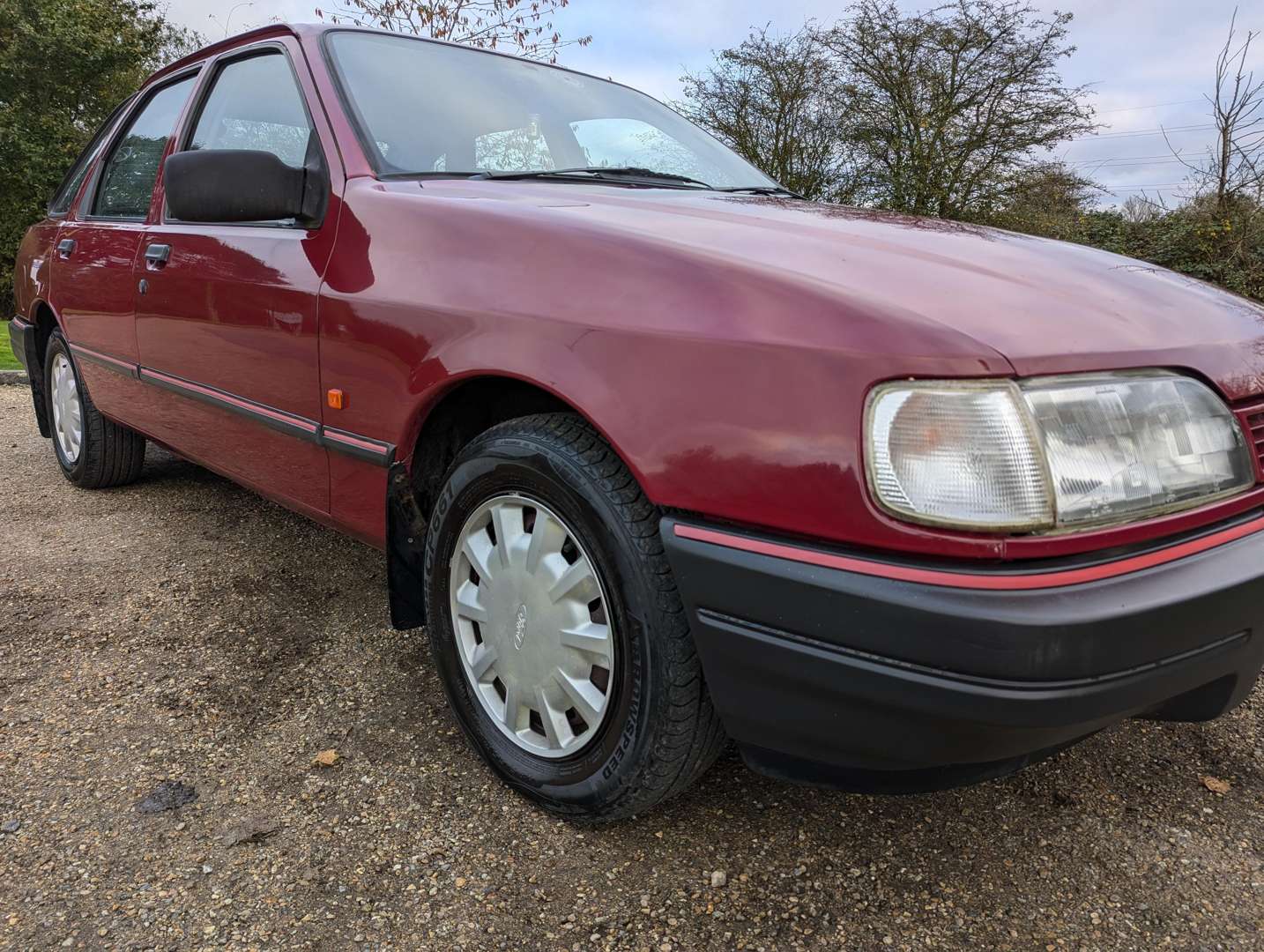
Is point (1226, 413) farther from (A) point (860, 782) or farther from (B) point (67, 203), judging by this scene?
(B) point (67, 203)

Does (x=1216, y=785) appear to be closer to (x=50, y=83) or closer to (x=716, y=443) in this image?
(x=716, y=443)

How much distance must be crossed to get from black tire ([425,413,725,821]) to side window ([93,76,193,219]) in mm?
2296

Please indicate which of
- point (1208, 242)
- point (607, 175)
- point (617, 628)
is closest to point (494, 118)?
point (607, 175)

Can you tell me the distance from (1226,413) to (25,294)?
4987 mm

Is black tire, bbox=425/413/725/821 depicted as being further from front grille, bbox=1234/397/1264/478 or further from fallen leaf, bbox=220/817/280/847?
front grille, bbox=1234/397/1264/478

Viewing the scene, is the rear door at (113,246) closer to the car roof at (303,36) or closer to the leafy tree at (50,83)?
the car roof at (303,36)

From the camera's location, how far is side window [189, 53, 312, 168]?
240cm

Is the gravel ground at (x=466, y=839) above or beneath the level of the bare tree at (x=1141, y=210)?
beneath

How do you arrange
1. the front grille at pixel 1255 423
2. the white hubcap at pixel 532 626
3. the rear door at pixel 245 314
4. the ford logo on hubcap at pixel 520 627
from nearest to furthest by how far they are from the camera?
the front grille at pixel 1255 423
the white hubcap at pixel 532 626
the ford logo on hubcap at pixel 520 627
the rear door at pixel 245 314

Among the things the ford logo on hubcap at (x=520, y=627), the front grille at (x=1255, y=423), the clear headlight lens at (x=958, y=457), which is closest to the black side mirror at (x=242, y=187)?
the ford logo on hubcap at (x=520, y=627)

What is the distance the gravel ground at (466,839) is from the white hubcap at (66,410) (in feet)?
5.98

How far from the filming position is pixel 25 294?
4.35 metres

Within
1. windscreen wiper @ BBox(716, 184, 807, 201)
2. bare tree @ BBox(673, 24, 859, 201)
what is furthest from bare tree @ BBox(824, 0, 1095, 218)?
windscreen wiper @ BBox(716, 184, 807, 201)

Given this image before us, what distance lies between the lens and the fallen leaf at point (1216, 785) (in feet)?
6.28
